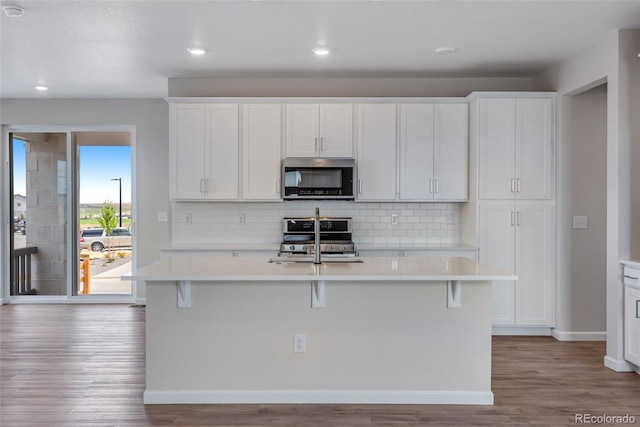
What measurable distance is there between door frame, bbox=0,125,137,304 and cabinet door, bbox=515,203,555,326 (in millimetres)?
4605

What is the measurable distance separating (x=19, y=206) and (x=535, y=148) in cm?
628

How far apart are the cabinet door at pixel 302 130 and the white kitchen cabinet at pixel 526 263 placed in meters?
2.00

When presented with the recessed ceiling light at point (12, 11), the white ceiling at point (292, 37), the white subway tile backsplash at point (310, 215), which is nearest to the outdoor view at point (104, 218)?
the white ceiling at point (292, 37)

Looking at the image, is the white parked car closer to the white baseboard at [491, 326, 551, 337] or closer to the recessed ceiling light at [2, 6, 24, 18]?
the recessed ceiling light at [2, 6, 24, 18]

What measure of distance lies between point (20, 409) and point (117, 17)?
2.66 meters

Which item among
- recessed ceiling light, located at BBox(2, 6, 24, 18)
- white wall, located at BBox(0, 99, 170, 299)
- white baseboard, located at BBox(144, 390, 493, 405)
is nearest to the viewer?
white baseboard, located at BBox(144, 390, 493, 405)

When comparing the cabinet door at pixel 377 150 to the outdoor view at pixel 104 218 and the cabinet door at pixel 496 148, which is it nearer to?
the cabinet door at pixel 496 148

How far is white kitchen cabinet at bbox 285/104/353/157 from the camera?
5.11m

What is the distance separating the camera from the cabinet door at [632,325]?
3.62 m

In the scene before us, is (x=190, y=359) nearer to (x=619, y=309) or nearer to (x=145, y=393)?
(x=145, y=393)

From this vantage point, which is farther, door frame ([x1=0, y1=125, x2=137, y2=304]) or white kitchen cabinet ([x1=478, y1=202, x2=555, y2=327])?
door frame ([x1=0, y1=125, x2=137, y2=304])

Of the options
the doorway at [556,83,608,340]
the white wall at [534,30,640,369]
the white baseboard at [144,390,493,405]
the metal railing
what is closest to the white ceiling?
the white wall at [534,30,640,369]

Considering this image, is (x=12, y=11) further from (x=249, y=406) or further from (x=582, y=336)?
(x=582, y=336)

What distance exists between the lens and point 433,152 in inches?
201
